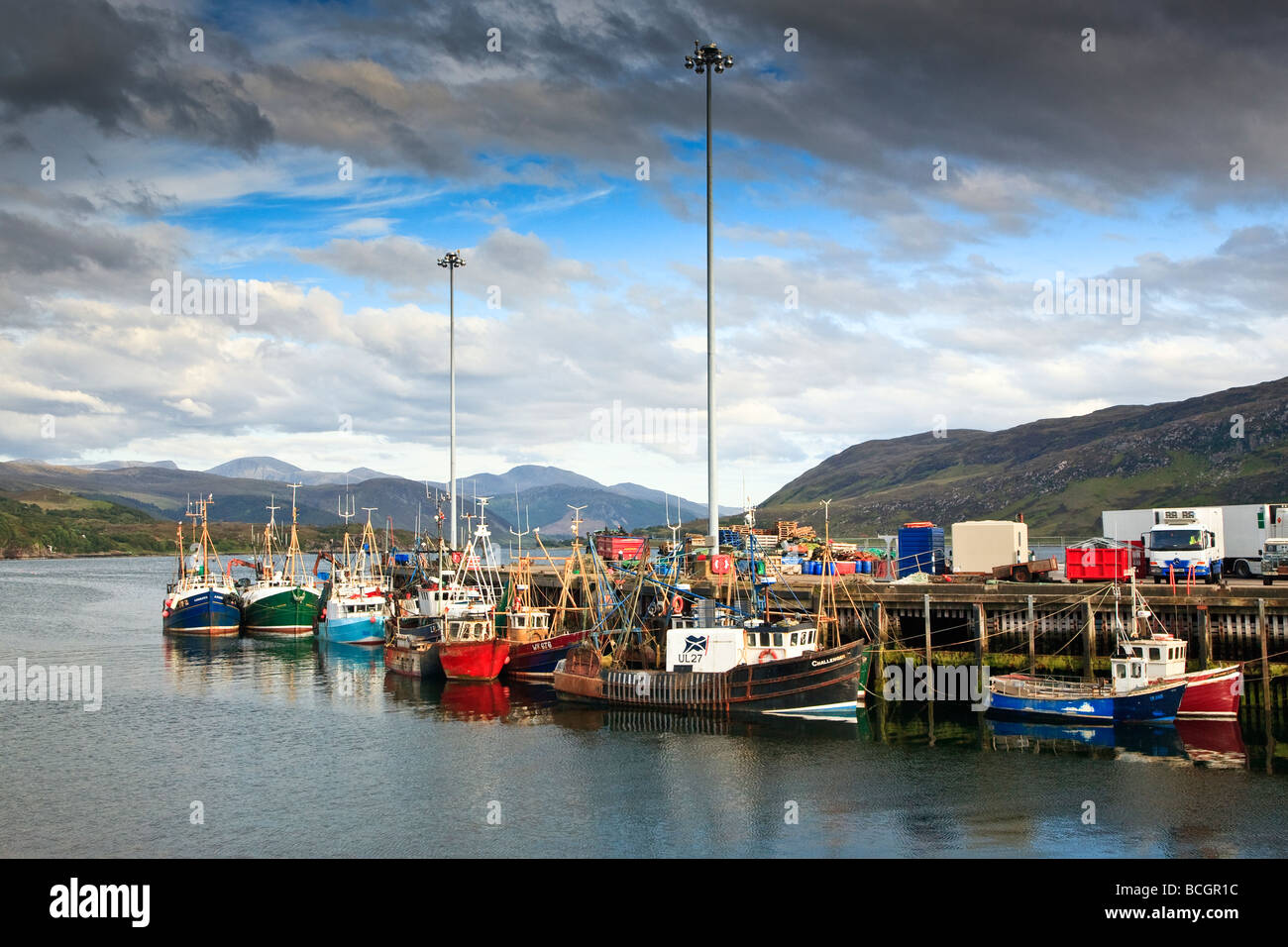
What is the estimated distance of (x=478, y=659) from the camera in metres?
71.9

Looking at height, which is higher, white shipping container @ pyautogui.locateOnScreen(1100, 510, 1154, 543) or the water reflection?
white shipping container @ pyautogui.locateOnScreen(1100, 510, 1154, 543)

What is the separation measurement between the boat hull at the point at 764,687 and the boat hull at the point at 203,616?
64160 mm

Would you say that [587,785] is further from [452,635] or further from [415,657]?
[415,657]

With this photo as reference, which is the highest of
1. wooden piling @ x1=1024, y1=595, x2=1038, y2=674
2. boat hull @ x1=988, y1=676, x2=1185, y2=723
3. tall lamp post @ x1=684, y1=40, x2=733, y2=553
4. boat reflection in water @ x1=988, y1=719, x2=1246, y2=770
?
tall lamp post @ x1=684, y1=40, x2=733, y2=553

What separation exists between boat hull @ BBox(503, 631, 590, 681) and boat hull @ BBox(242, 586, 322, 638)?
45865mm

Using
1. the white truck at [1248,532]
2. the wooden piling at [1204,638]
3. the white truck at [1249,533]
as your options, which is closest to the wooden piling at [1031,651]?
the wooden piling at [1204,638]

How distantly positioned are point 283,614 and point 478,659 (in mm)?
46261

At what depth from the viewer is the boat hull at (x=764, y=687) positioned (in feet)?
180

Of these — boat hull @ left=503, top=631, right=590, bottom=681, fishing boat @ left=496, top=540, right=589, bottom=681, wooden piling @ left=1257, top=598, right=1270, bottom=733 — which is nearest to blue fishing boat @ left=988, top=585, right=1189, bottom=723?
wooden piling @ left=1257, top=598, right=1270, bottom=733

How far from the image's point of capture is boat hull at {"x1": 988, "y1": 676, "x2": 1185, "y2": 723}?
163 ft

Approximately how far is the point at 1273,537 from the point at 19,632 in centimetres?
11852

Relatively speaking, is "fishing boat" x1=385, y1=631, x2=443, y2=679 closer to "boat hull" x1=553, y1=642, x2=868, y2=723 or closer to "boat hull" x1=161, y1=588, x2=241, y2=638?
"boat hull" x1=553, y1=642, x2=868, y2=723

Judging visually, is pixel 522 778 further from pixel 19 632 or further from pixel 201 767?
pixel 19 632
